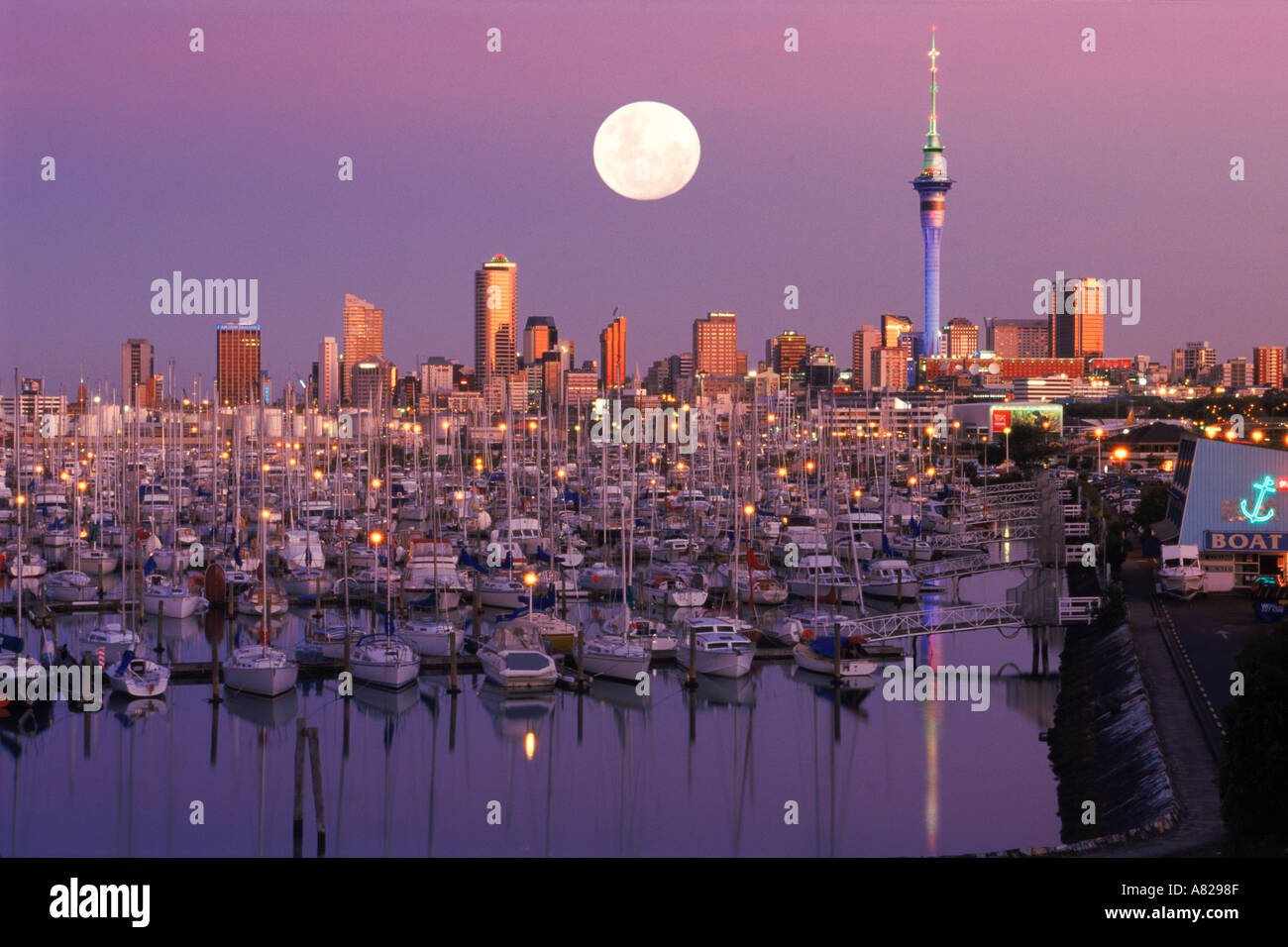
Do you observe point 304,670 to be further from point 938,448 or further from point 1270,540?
point 938,448

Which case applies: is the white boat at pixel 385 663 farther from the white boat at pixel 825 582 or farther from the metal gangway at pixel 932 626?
the white boat at pixel 825 582

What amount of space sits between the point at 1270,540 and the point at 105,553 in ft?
A: 108

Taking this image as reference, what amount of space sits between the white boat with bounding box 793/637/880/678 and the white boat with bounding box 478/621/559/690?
16.8ft

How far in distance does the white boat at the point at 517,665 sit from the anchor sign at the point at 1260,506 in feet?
55.2

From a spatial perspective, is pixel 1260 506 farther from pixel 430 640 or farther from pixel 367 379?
pixel 367 379

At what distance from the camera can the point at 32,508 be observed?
188 ft

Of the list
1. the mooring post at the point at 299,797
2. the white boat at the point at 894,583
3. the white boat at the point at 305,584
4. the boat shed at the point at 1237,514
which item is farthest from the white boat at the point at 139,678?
the boat shed at the point at 1237,514

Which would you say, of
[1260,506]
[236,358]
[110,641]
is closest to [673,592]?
[110,641]

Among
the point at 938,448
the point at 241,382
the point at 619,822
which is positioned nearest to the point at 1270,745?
the point at 619,822

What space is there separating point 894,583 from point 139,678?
20.7 metres

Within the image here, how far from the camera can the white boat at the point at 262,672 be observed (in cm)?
2669

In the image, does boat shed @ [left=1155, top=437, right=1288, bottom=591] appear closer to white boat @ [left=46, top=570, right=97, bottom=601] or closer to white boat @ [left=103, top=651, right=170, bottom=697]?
white boat @ [left=103, top=651, right=170, bottom=697]

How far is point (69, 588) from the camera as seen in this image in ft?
122

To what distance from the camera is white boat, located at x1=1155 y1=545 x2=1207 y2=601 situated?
107ft
